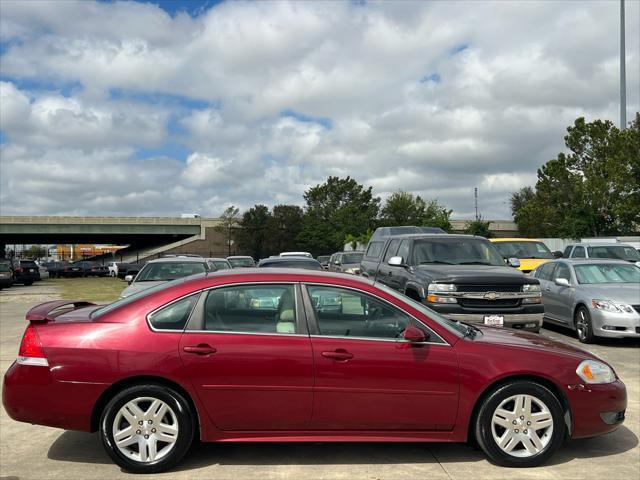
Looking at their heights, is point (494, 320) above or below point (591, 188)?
below

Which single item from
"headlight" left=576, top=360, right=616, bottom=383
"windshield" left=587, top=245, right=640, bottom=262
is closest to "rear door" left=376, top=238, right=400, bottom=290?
"headlight" left=576, top=360, right=616, bottom=383

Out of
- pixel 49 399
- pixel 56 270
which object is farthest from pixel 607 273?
pixel 56 270

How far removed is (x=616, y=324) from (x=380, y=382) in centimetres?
678

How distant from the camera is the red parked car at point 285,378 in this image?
4398 mm

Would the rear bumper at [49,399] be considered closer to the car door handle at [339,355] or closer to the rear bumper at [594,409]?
the car door handle at [339,355]

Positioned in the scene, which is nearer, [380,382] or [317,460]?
[380,382]

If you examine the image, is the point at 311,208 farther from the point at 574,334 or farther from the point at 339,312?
the point at 339,312

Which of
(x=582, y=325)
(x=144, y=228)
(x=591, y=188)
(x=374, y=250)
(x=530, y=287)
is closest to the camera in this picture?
(x=530, y=287)

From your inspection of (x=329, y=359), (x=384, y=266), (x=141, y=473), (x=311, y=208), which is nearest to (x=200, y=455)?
(x=141, y=473)

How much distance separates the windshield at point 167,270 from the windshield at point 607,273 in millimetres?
7447

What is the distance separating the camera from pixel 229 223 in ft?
232

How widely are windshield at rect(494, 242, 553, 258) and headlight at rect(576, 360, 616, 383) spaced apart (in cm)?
1308

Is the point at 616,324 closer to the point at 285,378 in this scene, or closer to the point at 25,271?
the point at 285,378

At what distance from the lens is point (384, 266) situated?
11.9 m
